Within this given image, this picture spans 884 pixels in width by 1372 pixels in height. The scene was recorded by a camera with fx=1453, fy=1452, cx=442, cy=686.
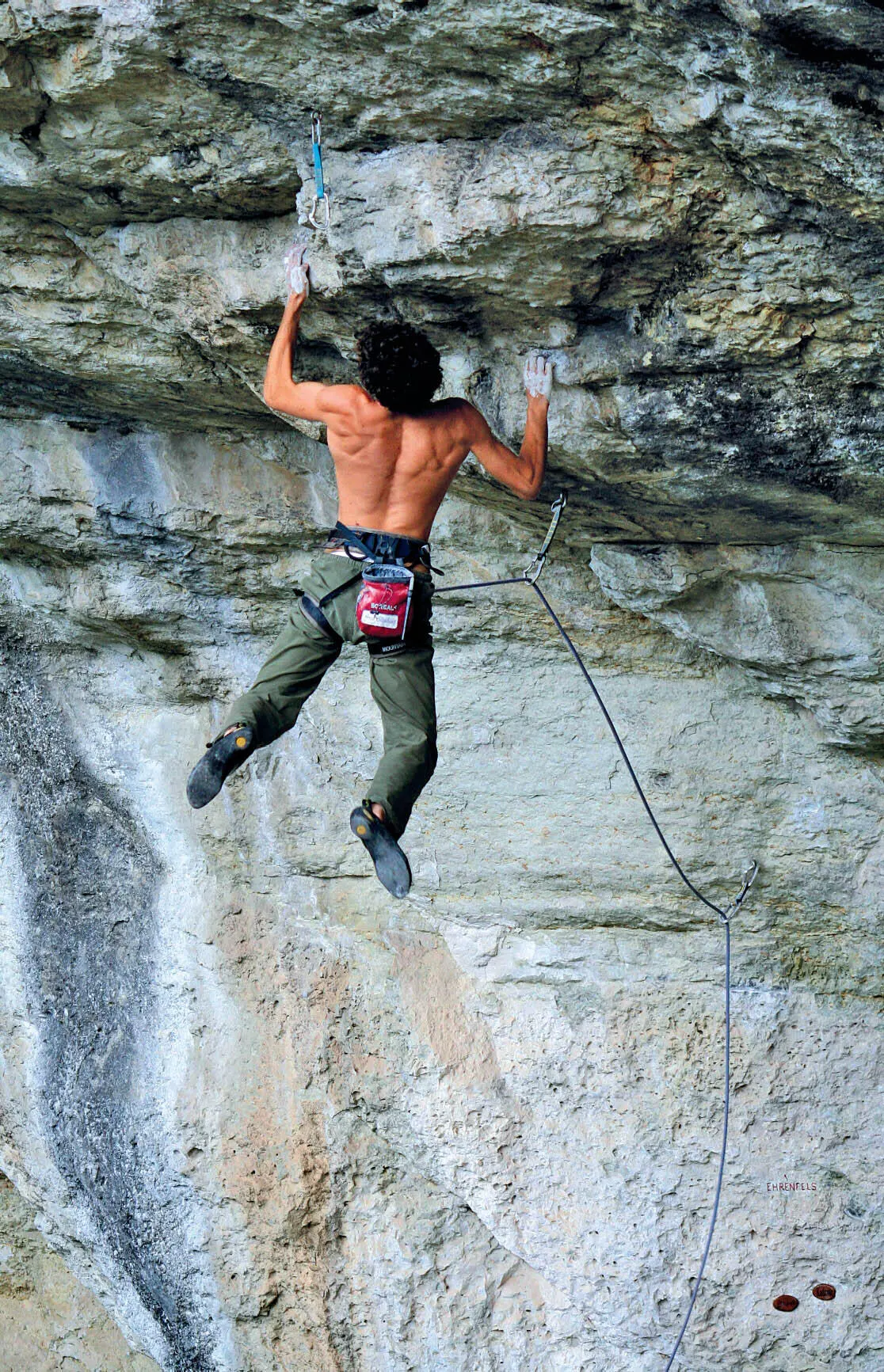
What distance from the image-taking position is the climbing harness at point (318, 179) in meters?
3.99

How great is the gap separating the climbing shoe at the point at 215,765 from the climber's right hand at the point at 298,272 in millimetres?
1307

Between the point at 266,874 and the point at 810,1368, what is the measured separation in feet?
9.91

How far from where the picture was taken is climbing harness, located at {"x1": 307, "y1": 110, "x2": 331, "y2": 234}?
3992 millimetres

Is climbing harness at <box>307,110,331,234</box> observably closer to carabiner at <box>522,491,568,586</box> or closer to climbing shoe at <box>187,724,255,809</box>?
carabiner at <box>522,491,568,586</box>

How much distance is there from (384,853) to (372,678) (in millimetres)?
629

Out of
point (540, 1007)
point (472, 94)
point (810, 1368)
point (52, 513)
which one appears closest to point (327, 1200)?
point (540, 1007)

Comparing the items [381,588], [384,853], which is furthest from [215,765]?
[381,588]

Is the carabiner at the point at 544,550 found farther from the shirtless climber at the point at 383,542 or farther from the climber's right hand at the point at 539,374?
the climber's right hand at the point at 539,374

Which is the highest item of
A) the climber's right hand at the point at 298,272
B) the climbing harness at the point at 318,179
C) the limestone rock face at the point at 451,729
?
the climbing harness at the point at 318,179

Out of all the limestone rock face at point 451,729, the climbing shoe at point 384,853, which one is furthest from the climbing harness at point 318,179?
the climbing shoe at point 384,853

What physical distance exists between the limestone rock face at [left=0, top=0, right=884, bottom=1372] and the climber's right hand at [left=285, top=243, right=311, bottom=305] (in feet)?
0.18

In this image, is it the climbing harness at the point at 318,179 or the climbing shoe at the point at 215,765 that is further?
the climbing shoe at the point at 215,765

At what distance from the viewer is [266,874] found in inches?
258

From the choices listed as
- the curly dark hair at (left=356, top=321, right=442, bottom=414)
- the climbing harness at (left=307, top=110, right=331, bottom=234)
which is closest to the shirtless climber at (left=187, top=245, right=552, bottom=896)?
the curly dark hair at (left=356, top=321, right=442, bottom=414)
